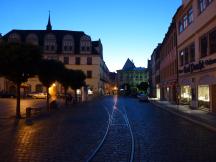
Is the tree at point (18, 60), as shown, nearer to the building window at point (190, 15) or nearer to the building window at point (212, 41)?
the building window at point (212, 41)

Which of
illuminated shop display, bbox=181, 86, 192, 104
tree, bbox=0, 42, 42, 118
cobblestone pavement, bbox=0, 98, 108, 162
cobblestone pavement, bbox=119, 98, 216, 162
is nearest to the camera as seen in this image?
cobblestone pavement, bbox=119, 98, 216, 162

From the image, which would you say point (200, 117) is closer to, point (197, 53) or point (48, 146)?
point (197, 53)

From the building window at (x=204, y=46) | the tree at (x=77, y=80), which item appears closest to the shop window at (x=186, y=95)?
the building window at (x=204, y=46)

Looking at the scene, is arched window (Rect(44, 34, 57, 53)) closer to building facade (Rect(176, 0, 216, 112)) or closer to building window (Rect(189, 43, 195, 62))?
building facade (Rect(176, 0, 216, 112))

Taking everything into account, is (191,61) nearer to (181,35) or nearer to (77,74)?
(181,35)

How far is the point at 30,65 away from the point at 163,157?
797 inches

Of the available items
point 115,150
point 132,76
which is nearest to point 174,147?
point 115,150

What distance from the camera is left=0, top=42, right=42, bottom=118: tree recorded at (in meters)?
29.0

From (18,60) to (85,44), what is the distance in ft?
239

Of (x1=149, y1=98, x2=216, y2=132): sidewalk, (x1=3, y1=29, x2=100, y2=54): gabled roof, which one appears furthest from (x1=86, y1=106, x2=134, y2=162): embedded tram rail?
(x1=3, y1=29, x2=100, y2=54): gabled roof

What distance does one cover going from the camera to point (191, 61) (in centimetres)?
3994

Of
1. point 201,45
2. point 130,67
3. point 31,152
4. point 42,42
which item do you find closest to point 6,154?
point 31,152

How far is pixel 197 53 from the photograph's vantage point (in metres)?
36.5

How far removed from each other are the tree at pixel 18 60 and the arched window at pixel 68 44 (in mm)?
71891
